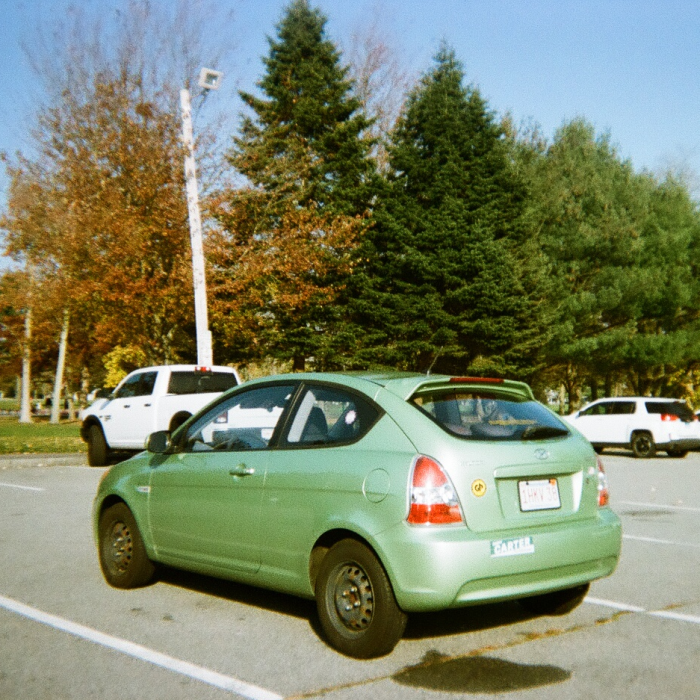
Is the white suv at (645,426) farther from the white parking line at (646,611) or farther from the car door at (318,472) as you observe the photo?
the car door at (318,472)

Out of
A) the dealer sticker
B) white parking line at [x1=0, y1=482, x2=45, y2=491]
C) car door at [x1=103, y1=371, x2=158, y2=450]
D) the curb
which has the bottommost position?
white parking line at [x1=0, y1=482, x2=45, y2=491]

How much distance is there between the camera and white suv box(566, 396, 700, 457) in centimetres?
2323

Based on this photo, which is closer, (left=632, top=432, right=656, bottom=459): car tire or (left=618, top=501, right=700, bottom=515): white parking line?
(left=618, top=501, right=700, bottom=515): white parking line

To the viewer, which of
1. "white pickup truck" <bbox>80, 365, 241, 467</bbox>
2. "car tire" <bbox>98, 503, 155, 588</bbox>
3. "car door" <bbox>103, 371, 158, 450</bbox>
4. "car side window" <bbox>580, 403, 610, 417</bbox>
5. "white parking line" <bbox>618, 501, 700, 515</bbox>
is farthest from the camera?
"car side window" <bbox>580, 403, 610, 417</bbox>

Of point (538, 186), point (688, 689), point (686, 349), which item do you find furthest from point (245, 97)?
point (688, 689)

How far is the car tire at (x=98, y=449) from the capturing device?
17.9 m

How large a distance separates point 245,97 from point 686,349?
82.0ft

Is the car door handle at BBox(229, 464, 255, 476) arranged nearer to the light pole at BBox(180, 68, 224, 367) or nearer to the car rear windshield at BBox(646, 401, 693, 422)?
the light pole at BBox(180, 68, 224, 367)

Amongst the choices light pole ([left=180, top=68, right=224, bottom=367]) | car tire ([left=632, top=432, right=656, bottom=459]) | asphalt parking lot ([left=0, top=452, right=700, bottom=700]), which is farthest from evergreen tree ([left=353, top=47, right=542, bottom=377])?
asphalt parking lot ([left=0, top=452, right=700, bottom=700])

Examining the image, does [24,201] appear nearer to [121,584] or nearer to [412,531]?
[121,584]

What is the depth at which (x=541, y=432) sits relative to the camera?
5.38 meters

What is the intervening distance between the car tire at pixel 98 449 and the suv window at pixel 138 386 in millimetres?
898

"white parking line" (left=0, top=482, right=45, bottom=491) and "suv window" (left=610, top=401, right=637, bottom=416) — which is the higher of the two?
"suv window" (left=610, top=401, right=637, bottom=416)

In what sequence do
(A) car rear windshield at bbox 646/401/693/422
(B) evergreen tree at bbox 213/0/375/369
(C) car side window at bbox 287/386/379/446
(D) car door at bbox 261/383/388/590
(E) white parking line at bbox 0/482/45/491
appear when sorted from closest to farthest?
1. (D) car door at bbox 261/383/388/590
2. (C) car side window at bbox 287/386/379/446
3. (E) white parking line at bbox 0/482/45/491
4. (A) car rear windshield at bbox 646/401/693/422
5. (B) evergreen tree at bbox 213/0/375/369
